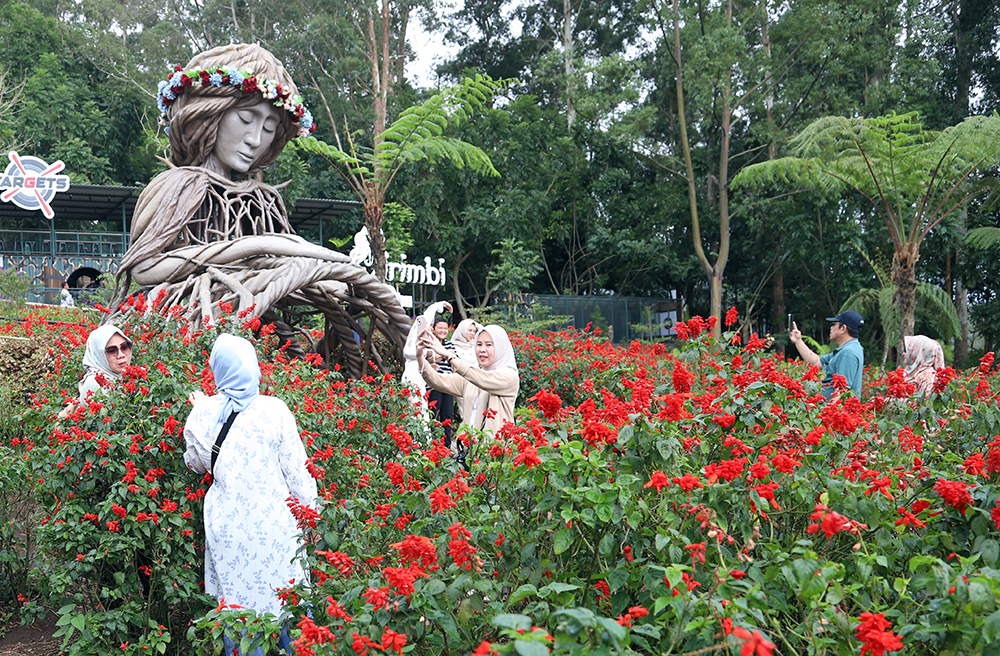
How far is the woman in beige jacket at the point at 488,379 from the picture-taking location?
4.54 m

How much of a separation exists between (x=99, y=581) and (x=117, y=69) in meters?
26.7

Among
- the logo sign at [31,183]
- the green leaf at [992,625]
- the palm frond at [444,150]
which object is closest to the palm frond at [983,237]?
the palm frond at [444,150]

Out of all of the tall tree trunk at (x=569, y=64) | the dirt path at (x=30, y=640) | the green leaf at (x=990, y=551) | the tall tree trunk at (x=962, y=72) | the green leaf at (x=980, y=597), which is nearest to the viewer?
the green leaf at (x=980, y=597)

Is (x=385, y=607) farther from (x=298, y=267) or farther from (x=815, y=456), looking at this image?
(x=298, y=267)

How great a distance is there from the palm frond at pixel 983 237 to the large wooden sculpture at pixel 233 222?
1345 cm

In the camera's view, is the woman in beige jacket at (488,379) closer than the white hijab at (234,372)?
No

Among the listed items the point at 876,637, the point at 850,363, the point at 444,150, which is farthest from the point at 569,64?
the point at 876,637

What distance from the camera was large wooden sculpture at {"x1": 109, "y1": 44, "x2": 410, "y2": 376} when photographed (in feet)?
17.0

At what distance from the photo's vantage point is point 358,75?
901 inches

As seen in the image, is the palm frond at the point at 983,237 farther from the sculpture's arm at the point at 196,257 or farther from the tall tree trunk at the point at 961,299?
the sculpture's arm at the point at 196,257

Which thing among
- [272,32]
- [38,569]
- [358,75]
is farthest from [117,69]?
[38,569]

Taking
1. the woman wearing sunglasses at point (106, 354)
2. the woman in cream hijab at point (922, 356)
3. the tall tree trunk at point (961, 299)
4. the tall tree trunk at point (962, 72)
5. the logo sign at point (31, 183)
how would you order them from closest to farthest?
the woman wearing sunglasses at point (106, 354), the woman in cream hijab at point (922, 356), the tall tree trunk at point (961, 299), the logo sign at point (31, 183), the tall tree trunk at point (962, 72)

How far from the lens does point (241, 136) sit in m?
5.86

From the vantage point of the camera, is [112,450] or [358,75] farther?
[358,75]
